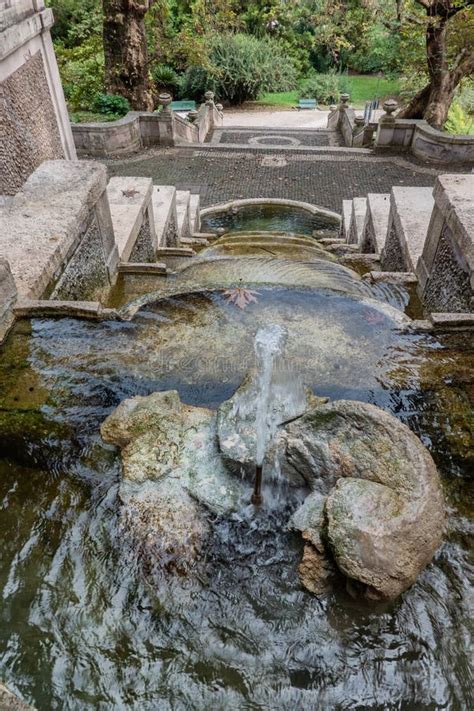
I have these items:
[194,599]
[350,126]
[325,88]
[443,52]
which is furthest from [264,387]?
[325,88]

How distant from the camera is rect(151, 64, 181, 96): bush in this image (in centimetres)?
1980

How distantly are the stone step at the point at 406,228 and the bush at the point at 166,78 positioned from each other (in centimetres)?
1680

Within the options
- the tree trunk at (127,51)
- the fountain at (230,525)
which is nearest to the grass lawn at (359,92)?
the tree trunk at (127,51)

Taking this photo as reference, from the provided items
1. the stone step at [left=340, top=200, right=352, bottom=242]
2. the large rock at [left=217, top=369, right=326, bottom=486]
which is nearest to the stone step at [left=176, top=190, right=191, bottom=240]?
the stone step at [left=340, top=200, right=352, bottom=242]

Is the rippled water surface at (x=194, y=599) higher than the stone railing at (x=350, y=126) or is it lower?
higher

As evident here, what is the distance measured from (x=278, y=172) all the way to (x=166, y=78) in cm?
1123

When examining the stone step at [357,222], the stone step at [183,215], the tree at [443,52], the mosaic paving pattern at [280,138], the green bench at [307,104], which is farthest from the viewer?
the green bench at [307,104]

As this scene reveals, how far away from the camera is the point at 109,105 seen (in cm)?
1280

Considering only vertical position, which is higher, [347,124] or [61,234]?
[61,234]

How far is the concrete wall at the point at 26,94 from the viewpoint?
5.45 metres

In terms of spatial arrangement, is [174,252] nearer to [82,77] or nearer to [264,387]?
[264,387]

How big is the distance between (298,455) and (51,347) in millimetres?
1738

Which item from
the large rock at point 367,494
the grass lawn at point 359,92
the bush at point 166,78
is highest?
the large rock at point 367,494

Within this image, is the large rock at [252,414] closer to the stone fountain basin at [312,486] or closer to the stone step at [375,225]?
the stone fountain basin at [312,486]
